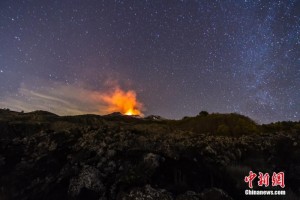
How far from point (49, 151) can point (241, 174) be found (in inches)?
615

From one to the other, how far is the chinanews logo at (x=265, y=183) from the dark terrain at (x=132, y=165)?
0.35 metres

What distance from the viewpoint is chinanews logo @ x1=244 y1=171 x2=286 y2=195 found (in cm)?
1627

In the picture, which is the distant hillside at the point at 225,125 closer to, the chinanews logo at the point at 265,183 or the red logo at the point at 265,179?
the red logo at the point at 265,179

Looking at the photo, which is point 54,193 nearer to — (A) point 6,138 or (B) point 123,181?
(B) point 123,181

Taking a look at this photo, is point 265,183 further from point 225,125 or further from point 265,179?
Result: point 225,125

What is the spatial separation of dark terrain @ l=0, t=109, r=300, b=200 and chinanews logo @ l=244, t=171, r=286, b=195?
345 mm

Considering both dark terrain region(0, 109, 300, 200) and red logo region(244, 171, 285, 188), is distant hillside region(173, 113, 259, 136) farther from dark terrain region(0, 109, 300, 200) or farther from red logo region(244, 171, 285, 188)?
red logo region(244, 171, 285, 188)

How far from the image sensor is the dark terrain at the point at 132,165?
53.0 ft

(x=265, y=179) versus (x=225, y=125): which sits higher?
(x=225, y=125)

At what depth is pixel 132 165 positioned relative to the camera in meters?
18.7

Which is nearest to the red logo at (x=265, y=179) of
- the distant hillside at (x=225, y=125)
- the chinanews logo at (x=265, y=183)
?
the chinanews logo at (x=265, y=183)

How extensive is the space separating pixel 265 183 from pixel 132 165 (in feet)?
29.0

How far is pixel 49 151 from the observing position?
23.1m

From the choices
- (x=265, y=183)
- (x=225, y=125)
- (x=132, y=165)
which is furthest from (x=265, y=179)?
(x=225, y=125)
